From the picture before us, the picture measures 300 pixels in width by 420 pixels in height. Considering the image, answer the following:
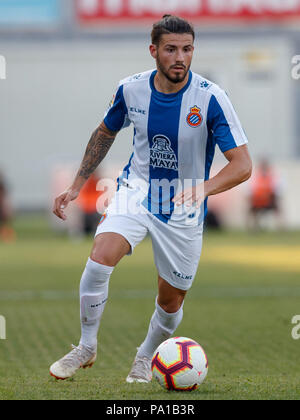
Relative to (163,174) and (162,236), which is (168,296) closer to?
(162,236)

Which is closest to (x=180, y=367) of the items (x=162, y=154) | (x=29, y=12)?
(x=162, y=154)

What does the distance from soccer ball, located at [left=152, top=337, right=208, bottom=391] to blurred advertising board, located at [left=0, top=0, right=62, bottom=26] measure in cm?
2932

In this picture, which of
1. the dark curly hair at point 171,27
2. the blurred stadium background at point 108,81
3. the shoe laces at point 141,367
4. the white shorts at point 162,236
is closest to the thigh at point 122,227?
the white shorts at point 162,236

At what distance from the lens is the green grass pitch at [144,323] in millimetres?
6281

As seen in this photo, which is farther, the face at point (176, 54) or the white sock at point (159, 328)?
the white sock at point (159, 328)

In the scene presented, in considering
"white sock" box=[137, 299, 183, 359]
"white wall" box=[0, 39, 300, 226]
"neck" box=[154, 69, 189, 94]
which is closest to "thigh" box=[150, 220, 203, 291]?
"white sock" box=[137, 299, 183, 359]

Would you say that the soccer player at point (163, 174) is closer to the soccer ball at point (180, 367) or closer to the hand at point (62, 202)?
the hand at point (62, 202)

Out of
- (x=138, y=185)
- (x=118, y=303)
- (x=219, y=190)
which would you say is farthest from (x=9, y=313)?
(x=219, y=190)

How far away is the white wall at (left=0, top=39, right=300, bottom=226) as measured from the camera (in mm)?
34812

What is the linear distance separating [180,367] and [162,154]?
56.0 inches

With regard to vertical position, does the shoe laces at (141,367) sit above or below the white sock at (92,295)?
below

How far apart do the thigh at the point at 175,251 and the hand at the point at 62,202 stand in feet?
2.13

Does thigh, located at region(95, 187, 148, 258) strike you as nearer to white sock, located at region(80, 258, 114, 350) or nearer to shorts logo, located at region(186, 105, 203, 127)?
white sock, located at region(80, 258, 114, 350)
